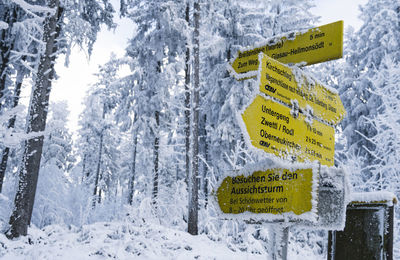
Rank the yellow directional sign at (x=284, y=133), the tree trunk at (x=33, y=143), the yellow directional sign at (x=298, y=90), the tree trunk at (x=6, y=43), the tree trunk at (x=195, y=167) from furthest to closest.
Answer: the tree trunk at (x=6, y=43) < the tree trunk at (x=195, y=167) < the tree trunk at (x=33, y=143) < the yellow directional sign at (x=298, y=90) < the yellow directional sign at (x=284, y=133)

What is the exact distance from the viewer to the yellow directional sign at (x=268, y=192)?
217 centimetres

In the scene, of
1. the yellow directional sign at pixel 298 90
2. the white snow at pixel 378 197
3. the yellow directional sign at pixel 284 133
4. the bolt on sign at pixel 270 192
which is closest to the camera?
the bolt on sign at pixel 270 192

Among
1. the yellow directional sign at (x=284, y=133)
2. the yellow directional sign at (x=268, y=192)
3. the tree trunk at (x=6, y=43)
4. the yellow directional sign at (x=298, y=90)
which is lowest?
the yellow directional sign at (x=268, y=192)

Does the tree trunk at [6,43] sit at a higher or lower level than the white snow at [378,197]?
higher

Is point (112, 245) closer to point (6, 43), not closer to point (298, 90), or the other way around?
point (298, 90)

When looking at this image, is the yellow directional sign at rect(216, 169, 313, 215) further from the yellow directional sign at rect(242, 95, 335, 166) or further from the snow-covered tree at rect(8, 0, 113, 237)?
the snow-covered tree at rect(8, 0, 113, 237)

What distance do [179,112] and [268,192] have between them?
71.9 feet

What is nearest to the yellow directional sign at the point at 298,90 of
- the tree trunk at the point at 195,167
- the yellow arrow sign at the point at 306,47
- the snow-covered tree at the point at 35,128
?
the yellow arrow sign at the point at 306,47

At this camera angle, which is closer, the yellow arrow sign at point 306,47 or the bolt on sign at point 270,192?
the bolt on sign at point 270,192

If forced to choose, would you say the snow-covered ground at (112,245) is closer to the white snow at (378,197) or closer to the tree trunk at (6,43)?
the tree trunk at (6,43)

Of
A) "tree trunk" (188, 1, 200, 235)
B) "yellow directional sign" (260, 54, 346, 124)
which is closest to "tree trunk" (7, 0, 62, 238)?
"tree trunk" (188, 1, 200, 235)

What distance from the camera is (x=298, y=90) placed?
282 centimetres

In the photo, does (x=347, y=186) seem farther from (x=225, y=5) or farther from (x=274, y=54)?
(x=225, y=5)

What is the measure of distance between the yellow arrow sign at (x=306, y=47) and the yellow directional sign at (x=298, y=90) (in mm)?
247
